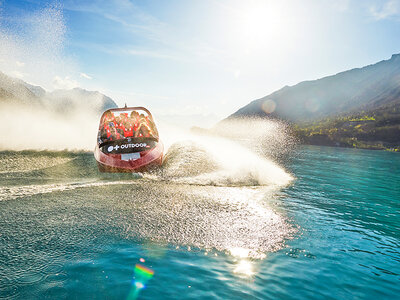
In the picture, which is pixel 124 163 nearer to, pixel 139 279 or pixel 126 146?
pixel 126 146

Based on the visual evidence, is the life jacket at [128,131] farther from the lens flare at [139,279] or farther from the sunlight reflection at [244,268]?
the sunlight reflection at [244,268]

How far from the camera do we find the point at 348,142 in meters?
69.3

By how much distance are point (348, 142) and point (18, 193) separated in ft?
255

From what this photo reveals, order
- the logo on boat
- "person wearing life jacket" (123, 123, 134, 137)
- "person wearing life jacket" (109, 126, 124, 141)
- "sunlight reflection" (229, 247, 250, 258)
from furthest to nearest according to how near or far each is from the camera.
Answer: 1. "person wearing life jacket" (123, 123, 134, 137)
2. "person wearing life jacket" (109, 126, 124, 141)
3. the logo on boat
4. "sunlight reflection" (229, 247, 250, 258)

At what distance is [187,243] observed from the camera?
17.7 feet

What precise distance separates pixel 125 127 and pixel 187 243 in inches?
392

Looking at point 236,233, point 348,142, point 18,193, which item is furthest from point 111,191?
point 348,142

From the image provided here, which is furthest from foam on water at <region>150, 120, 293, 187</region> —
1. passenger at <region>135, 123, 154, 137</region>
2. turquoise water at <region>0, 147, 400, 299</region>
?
passenger at <region>135, 123, 154, 137</region>

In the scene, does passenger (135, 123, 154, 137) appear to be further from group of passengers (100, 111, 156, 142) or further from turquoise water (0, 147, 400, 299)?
turquoise water (0, 147, 400, 299)

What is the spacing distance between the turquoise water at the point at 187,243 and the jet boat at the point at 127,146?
4.85ft

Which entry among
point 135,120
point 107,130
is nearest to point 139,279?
point 107,130

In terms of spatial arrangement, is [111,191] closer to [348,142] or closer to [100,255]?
[100,255]

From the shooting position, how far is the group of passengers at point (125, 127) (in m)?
12.9

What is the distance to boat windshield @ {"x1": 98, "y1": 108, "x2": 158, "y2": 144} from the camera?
12.7m
